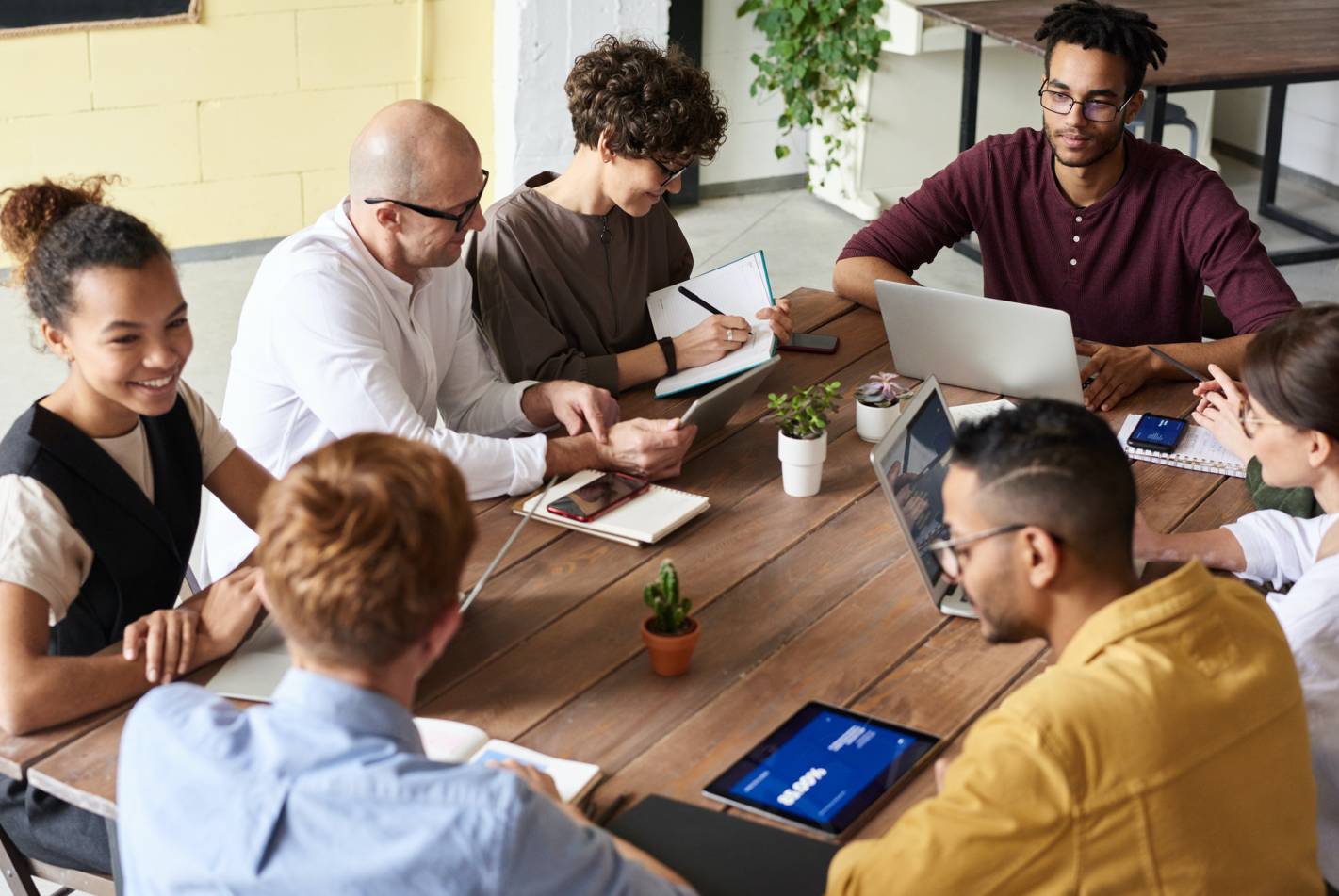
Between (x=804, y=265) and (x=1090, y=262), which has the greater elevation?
(x=1090, y=262)

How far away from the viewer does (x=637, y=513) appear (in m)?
2.27

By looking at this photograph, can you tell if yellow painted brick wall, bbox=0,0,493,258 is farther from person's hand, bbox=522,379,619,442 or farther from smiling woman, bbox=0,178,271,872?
smiling woman, bbox=0,178,271,872

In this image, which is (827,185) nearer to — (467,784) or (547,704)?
(547,704)

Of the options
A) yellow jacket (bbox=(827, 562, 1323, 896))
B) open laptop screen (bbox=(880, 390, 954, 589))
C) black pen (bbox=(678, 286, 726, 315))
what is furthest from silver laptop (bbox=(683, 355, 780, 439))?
yellow jacket (bbox=(827, 562, 1323, 896))

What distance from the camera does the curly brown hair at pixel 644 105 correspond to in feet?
9.11

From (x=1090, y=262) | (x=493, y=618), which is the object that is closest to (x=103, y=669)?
(x=493, y=618)

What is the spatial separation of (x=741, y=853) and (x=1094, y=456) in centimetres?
55

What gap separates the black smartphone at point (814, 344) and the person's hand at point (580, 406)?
470 millimetres

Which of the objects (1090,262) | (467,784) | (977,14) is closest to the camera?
(467,784)

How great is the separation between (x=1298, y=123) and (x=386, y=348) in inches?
210

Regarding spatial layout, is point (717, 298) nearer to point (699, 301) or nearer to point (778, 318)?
point (699, 301)

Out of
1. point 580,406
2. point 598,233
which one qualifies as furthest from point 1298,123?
point 580,406

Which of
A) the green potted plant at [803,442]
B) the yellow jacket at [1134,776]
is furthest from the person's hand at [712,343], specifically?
the yellow jacket at [1134,776]

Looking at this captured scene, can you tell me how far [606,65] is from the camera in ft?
9.28
